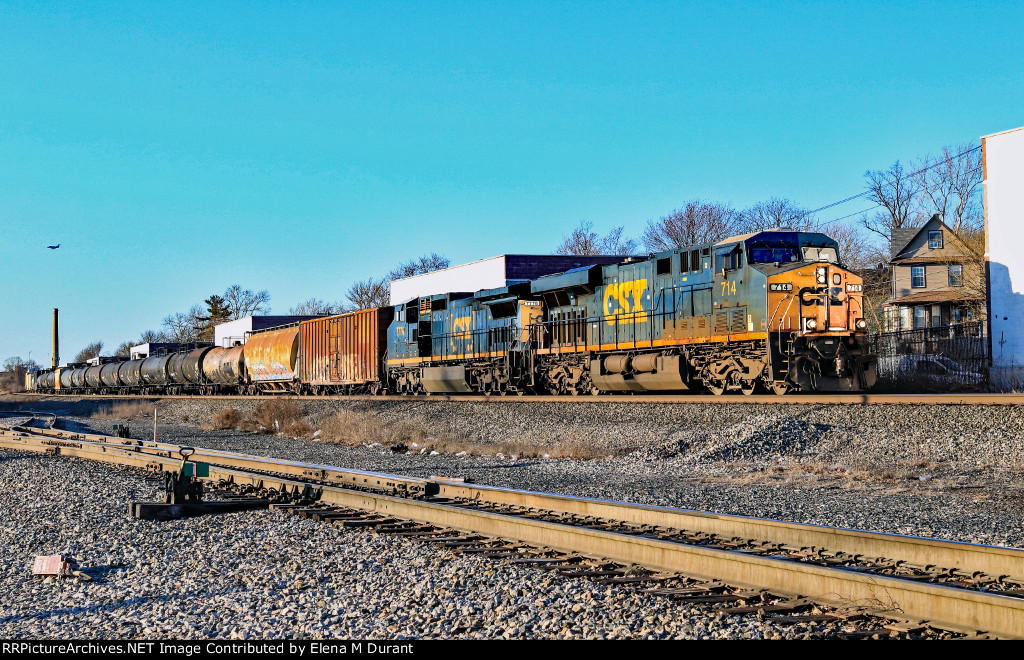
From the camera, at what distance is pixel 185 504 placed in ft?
27.7

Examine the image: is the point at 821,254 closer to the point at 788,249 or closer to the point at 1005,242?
the point at 788,249

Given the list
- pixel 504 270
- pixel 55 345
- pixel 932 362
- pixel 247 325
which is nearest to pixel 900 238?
pixel 504 270

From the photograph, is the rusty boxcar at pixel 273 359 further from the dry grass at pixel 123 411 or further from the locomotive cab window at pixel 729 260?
the locomotive cab window at pixel 729 260

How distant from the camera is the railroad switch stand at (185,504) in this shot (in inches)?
328

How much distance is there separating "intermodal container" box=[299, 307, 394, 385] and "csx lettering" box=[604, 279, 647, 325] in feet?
38.8

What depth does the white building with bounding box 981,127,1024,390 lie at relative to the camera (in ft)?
79.8

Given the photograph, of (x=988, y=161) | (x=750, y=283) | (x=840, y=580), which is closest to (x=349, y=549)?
(x=840, y=580)

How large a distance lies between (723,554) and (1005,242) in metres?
24.3

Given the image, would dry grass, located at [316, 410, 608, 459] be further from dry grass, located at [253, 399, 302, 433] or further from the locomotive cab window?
the locomotive cab window

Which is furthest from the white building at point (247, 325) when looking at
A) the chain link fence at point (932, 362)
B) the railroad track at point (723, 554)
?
the railroad track at point (723, 554)

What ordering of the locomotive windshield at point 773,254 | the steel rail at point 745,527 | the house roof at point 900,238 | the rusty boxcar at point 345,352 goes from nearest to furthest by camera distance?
the steel rail at point 745,527, the locomotive windshield at point 773,254, the rusty boxcar at point 345,352, the house roof at point 900,238

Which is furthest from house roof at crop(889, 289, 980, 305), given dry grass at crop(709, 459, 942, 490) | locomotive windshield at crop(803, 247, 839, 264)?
dry grass at crop(709, 459, 942, 490)

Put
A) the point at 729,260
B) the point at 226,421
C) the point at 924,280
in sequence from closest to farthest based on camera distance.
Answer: the point at 729,260, the point at 226,421, the point at 924,280

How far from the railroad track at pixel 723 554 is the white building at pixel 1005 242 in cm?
2080
